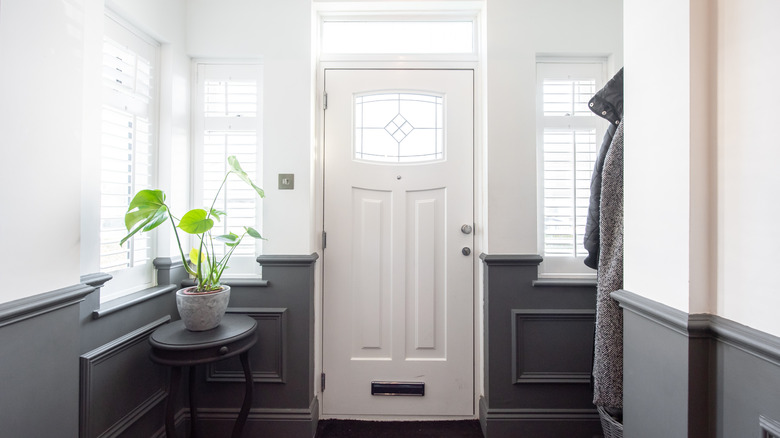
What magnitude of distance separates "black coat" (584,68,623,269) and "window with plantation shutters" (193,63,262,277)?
1.62 metres

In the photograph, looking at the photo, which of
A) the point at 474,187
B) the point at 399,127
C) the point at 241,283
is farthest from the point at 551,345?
the point at 241,283

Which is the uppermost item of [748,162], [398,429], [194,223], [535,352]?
[748,162]

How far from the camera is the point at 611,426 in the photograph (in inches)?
48.2

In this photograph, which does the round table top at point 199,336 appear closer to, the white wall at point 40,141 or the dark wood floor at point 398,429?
the white wall at point 40,141

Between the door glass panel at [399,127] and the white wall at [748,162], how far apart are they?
1225 millimetres

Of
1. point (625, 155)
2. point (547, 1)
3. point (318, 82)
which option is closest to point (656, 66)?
point (625, 155)

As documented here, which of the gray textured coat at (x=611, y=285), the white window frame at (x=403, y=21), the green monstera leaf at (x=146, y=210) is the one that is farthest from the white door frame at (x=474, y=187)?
the green monstera leaf at (x=146, y=210)

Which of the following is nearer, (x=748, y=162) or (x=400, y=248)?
(x=748, y=162)

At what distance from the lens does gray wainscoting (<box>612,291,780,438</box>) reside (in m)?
0.67

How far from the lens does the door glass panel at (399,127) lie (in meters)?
1.87

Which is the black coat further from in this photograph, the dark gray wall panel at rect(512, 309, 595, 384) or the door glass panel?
the door glass panel

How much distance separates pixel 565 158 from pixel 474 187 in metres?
0.52

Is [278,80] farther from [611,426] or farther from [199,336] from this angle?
[611,426]

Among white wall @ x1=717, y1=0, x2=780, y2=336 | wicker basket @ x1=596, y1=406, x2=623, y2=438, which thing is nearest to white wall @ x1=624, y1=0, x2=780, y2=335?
white wall @ x1=717, y1=0, x2=780, y2=336
